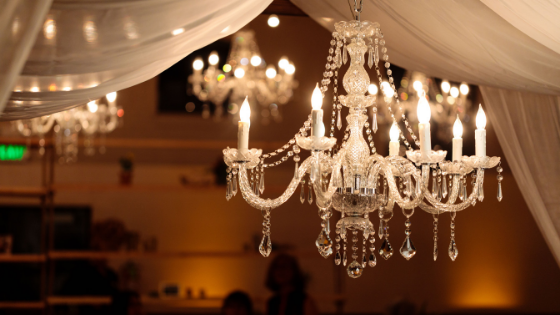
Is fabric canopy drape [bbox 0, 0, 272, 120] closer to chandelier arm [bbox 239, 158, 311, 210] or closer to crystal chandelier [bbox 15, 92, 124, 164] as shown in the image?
chandelier arm [bbox 239, 158, 311, 210]

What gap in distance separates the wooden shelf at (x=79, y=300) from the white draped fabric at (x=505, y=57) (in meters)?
3.28

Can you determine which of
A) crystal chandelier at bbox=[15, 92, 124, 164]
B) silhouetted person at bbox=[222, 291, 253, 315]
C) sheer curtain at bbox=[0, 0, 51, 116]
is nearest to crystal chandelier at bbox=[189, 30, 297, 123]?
crystal chandelier at bbox=[15, 92, 124, 164]

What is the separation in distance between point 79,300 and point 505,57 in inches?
148

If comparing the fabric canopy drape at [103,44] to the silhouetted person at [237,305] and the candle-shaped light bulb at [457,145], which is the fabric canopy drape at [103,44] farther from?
the silhouetted person at [237,305]

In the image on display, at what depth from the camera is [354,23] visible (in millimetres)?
1497

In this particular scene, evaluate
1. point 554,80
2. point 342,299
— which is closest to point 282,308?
point 342,299

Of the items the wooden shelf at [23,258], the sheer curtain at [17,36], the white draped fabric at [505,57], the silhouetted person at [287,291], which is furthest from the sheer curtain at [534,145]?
the wooden shelf at [23,258]

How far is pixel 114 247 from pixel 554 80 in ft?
12.6

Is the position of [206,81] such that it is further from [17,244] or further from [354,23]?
[354,23]

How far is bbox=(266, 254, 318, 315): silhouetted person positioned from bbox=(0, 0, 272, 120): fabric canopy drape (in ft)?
8.48

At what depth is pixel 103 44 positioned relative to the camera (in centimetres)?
131

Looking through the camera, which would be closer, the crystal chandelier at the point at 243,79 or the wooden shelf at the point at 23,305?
the wooden shelf at the point at 23,305

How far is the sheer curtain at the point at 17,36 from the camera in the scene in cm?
107

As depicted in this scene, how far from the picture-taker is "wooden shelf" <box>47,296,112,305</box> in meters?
4.20
